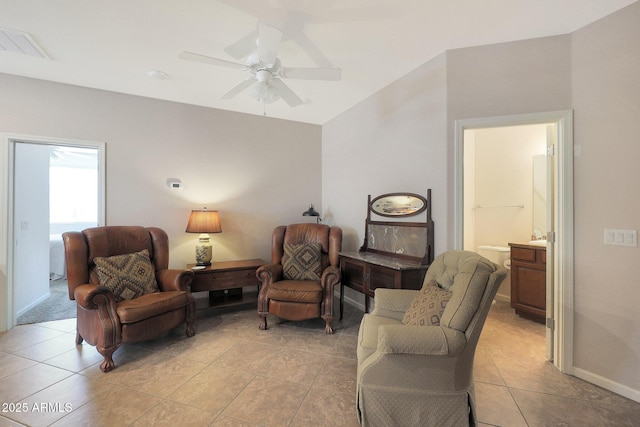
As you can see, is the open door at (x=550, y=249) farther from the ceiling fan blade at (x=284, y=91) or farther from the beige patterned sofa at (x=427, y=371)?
the ceiling fan blade at (x=284, y=91)

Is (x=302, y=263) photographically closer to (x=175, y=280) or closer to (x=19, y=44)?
(x=175, y=280)

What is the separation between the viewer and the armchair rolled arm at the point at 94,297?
7.06 feet

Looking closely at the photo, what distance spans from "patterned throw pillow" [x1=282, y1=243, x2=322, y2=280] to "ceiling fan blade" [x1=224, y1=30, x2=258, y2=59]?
2.09 m

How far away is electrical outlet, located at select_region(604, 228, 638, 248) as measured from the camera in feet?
6.03

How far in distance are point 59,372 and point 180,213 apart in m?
1.91

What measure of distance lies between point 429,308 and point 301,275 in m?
1.75

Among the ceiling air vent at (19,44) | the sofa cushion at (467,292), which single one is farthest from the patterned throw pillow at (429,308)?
the ceiling air vent at (19,44)

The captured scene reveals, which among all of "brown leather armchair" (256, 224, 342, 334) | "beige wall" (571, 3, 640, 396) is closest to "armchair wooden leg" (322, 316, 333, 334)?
"brown leather armchair" (256, 224, 342, 334)

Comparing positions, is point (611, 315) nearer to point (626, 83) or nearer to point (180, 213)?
point (626, 83)

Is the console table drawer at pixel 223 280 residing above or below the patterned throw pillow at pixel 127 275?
below

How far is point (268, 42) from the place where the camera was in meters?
1.86

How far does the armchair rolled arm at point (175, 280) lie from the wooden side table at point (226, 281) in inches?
8.6

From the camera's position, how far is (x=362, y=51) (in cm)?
241

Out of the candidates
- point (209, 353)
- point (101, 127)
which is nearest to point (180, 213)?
point (101, 127)
